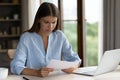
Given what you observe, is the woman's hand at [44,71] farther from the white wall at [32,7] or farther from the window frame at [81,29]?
the white wall at [32,7]

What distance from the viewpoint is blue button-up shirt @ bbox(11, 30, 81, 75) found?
1846 mm

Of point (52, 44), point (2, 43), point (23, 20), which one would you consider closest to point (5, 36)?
point (2, 43)

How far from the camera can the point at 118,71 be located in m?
1.87

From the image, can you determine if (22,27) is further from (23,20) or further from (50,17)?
(50,17)

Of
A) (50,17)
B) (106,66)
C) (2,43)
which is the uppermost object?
(50,17)

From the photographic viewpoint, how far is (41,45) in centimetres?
194

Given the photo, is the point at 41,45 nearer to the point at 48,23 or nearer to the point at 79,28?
the point at 48,23

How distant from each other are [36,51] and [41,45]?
0.06 m

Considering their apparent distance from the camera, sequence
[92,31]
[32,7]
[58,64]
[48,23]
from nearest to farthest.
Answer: [58,64] → [48,23] → [92,31] → [32,7]

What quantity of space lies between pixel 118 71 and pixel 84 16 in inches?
85.7

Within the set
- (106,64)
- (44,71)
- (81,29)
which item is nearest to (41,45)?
(44,71)

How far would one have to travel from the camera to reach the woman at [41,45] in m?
1.81

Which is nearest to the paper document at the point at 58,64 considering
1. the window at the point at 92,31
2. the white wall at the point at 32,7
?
the window at the point at 92,31

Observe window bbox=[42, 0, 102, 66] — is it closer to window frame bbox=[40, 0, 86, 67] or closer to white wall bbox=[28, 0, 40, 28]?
window frame bbox=[40, 0, 86, 67]
